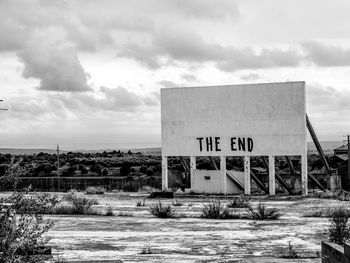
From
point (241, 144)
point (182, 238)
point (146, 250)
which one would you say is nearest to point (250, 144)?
point (241, 144)

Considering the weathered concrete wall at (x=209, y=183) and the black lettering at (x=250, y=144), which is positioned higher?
the black lettering at (x=250, y=144)

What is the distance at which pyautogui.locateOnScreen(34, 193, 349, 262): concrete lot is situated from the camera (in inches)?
575

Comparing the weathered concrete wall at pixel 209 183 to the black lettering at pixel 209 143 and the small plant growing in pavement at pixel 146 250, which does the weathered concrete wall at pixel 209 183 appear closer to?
the black lettering at pixel 209 143

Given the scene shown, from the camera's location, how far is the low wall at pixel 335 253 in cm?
827

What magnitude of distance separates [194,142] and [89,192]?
850cm

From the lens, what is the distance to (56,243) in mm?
16703

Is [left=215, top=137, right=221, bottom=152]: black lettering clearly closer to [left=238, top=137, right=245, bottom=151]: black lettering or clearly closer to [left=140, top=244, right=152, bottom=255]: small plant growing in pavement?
[left=238, top=137, right=245, bottom=151]: black lettering

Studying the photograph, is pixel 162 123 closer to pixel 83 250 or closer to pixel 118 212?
pixel 118 212

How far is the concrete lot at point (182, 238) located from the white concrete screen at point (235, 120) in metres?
11.6

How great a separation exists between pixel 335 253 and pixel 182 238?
887cm

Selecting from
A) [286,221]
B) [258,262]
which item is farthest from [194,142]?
[258,262]

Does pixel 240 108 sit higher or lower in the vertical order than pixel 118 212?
higher

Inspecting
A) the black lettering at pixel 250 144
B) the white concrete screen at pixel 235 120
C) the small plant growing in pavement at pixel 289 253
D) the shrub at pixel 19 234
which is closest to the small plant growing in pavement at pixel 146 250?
the small plant growing in pavement at pixel 289 253

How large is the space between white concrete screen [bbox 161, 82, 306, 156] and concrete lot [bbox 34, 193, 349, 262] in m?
11.6
